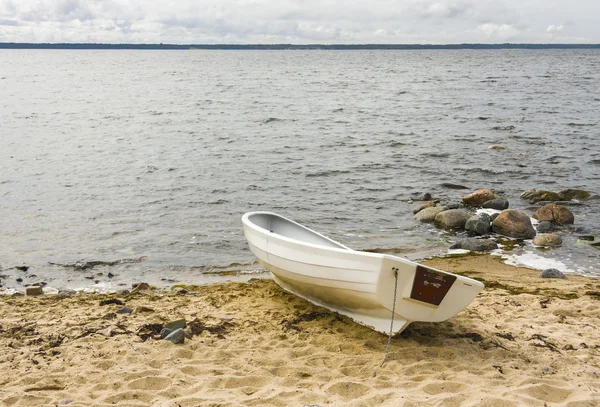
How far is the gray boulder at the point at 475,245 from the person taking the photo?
12188 millimetres

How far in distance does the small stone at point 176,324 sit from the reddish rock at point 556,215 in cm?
985

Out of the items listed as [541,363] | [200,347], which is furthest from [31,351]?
[541,363]

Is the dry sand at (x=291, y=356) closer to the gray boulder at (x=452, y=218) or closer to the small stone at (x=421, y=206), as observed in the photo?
the gray boulder at (x=452, y=218)

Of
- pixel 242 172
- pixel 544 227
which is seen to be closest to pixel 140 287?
pixel 544 227

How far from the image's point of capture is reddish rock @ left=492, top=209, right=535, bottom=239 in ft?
42.4

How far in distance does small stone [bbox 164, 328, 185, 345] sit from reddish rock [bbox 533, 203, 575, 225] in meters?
10.1

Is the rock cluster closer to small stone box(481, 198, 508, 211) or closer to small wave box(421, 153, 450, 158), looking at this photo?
small stone box(481, 198, 508, 211)

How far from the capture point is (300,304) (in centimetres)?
864

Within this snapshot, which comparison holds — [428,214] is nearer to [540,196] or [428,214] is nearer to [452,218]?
[452,218]

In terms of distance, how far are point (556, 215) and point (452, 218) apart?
2.52 m

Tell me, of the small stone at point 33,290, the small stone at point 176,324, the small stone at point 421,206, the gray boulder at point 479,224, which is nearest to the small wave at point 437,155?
the small stone at point 421,206

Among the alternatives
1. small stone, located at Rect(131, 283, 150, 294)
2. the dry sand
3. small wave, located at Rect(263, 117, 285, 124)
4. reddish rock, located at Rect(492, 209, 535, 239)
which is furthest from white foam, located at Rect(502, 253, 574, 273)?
small wave, located at Rect(263, 117, 285, 124)

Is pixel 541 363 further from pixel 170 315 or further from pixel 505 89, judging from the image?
pixel 505 89

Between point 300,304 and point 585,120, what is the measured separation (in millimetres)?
28288
